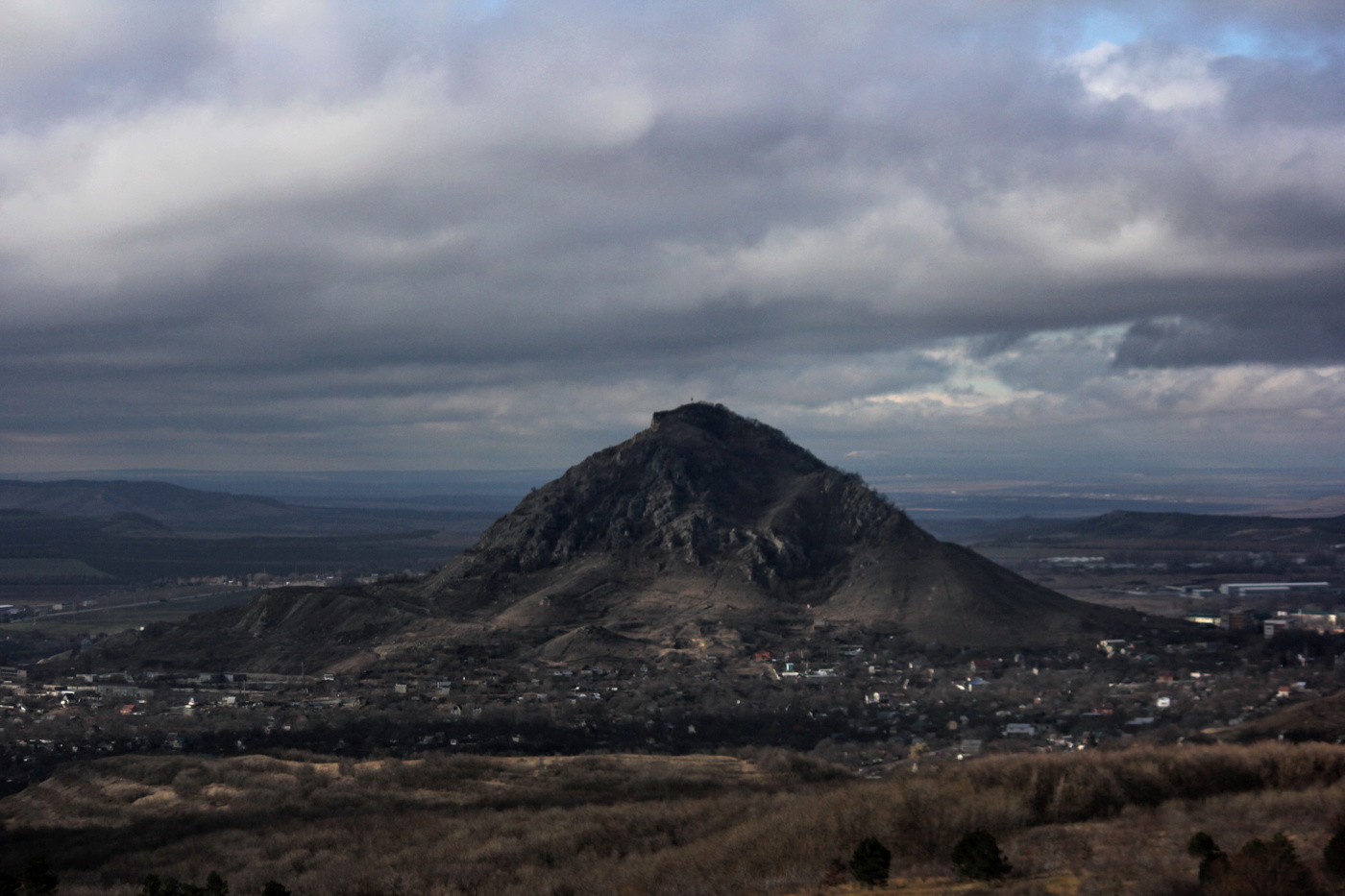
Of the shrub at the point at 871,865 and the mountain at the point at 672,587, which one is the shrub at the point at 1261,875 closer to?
the shrub at the point at 871,865

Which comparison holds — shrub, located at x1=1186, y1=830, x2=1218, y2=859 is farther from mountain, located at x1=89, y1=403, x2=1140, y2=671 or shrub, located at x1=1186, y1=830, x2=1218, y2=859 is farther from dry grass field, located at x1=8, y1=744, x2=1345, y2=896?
mountain, located at x1=89, y1=403, x2=1140, y2=671

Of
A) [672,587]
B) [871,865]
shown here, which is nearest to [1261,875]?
[871,865]

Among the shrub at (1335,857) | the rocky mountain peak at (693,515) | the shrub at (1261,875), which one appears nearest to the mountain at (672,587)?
the rocky mountain peak at (693,515)

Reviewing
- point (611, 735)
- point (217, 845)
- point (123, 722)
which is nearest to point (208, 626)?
point (123, 722)

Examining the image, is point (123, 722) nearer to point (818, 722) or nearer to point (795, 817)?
point (818, 722)

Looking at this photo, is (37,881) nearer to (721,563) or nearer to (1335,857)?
(1335,857)

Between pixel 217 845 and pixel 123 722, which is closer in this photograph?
pixel 217 845
